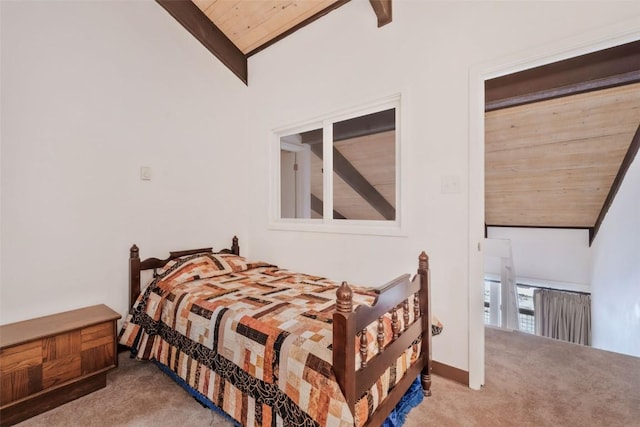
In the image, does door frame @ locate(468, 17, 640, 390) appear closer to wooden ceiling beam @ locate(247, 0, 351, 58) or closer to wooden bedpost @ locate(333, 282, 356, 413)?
wooden bedpost @ locate(333, 282, 356, 413)

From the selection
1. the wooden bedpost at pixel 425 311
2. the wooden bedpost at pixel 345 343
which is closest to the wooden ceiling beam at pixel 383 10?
the wooden bedpost at pixel 425 311

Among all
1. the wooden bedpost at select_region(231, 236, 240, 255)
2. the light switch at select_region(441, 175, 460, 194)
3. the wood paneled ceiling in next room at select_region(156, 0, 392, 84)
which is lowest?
the wooden bedpost at select_region(231, 236, 240, 255)

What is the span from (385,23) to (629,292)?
3673 mm

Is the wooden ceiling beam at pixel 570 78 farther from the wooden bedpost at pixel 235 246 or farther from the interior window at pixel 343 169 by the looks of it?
the wooden bedpost at pixel 235 246

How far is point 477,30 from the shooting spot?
6.54 feet

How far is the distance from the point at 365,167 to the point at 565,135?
6.31 feet

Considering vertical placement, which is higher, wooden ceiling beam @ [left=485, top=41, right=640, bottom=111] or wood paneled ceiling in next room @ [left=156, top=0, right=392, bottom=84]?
wood paneled ceiling in next room @ [left=156, top=0, right=392, bottom=84]

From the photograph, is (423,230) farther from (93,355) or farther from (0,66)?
(0,66)

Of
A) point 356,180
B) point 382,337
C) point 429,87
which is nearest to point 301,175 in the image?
point 356,180

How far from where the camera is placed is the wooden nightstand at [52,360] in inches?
64.6

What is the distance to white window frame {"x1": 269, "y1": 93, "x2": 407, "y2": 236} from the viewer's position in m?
2.34

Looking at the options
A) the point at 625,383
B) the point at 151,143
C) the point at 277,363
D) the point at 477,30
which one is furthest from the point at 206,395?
the point at 477,30

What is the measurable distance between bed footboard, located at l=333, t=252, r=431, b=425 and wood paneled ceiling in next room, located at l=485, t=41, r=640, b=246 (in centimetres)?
183

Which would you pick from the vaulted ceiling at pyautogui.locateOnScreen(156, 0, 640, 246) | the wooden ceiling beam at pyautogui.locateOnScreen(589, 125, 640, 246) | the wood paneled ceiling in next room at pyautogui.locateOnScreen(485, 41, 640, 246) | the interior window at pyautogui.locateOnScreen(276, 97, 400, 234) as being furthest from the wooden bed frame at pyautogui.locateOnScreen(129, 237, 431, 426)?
the wooden ceiling beam at pyautogui.locateOnScreen(589, 125, 640, 246)
